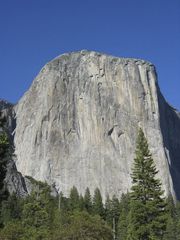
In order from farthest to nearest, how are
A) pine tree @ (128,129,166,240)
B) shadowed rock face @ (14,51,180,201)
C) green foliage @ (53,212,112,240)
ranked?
shadowed rock face @ (14,51,180,201) < pine tree @ (128,129,166,240) < green foliage @ (53,212,112,240)

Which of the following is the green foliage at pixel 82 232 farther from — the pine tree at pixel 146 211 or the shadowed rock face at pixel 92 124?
the shadowed rock face at pixel 92 124

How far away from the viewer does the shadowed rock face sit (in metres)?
162

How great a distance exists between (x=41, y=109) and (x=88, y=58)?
75.3ft

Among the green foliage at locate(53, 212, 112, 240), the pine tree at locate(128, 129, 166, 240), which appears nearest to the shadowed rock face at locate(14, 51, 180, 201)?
the pine tree at locate(128, 129, 166, 240)

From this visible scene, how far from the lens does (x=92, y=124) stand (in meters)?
170

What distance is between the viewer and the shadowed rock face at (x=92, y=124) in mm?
162250

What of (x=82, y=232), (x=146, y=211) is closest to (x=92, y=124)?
(x=146, y=211)

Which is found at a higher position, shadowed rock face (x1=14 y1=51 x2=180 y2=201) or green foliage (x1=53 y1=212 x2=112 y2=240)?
shadowed rock face (x1=14 y1=51 x2=180 y2=201)

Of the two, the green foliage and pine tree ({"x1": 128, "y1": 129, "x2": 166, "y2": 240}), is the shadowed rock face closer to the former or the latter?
pine tree ({"x1": 128, "y1": 129, "x2": 166, "y2": 240})

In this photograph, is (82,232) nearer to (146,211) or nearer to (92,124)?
(146,211)

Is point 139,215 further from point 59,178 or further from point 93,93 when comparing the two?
point 93,93

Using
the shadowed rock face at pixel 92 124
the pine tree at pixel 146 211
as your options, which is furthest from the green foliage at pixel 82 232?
the shadowed rock face at pixel 92 124

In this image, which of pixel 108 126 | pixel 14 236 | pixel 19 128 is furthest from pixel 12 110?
pixel 14 236

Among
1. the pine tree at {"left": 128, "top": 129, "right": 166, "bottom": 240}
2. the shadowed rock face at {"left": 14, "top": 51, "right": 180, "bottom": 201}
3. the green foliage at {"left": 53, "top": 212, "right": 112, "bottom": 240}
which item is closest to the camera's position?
the green foliage at {"left": 53, "top": 212, "right": 112, "bottom": 240}
